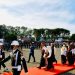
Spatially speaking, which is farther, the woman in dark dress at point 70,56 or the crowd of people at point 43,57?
the woman in dark dress at point 70,56

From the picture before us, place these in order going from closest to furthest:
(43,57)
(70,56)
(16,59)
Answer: (16,59)
(43,57)
(70,56)

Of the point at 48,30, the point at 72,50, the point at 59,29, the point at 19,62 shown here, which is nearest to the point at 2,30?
the point at 48,30

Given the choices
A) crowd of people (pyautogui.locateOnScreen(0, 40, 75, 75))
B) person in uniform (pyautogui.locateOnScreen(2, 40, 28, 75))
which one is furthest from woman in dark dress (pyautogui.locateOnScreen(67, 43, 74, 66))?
person in uniform (pyautogui.locateOnScreen(2, 40, 28, 75))

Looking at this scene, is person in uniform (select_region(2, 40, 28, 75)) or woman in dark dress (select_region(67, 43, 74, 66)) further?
woman in dark dress (select_region(67, 43, 74, 66))

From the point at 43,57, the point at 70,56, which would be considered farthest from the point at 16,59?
the point at 70,56

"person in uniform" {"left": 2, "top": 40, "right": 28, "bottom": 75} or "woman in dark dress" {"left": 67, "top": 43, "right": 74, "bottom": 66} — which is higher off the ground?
"person in uniform" {"left": 2, "top": 40, "right": 28, "bottom": 75}

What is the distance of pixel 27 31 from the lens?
92.0 meters

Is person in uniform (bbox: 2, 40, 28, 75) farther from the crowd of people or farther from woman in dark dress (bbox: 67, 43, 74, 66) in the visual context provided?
woman in dark dress (bbox: 67, 43, 74, 66)

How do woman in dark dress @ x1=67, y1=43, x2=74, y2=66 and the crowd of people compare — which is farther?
woman in dark dress @ x1=67, y1=43, x2=74, y2=66

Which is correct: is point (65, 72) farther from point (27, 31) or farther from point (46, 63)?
point (27, 31)

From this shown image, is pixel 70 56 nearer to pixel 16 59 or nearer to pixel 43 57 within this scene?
pixel 43 57

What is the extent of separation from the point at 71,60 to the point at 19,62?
10.3 meters

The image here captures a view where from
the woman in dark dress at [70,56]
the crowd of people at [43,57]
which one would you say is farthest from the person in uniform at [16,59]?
the woman in dark dress at [70,56]

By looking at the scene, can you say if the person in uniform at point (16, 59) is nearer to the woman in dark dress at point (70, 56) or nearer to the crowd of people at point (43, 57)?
the crowd of people at point (43, 57)
